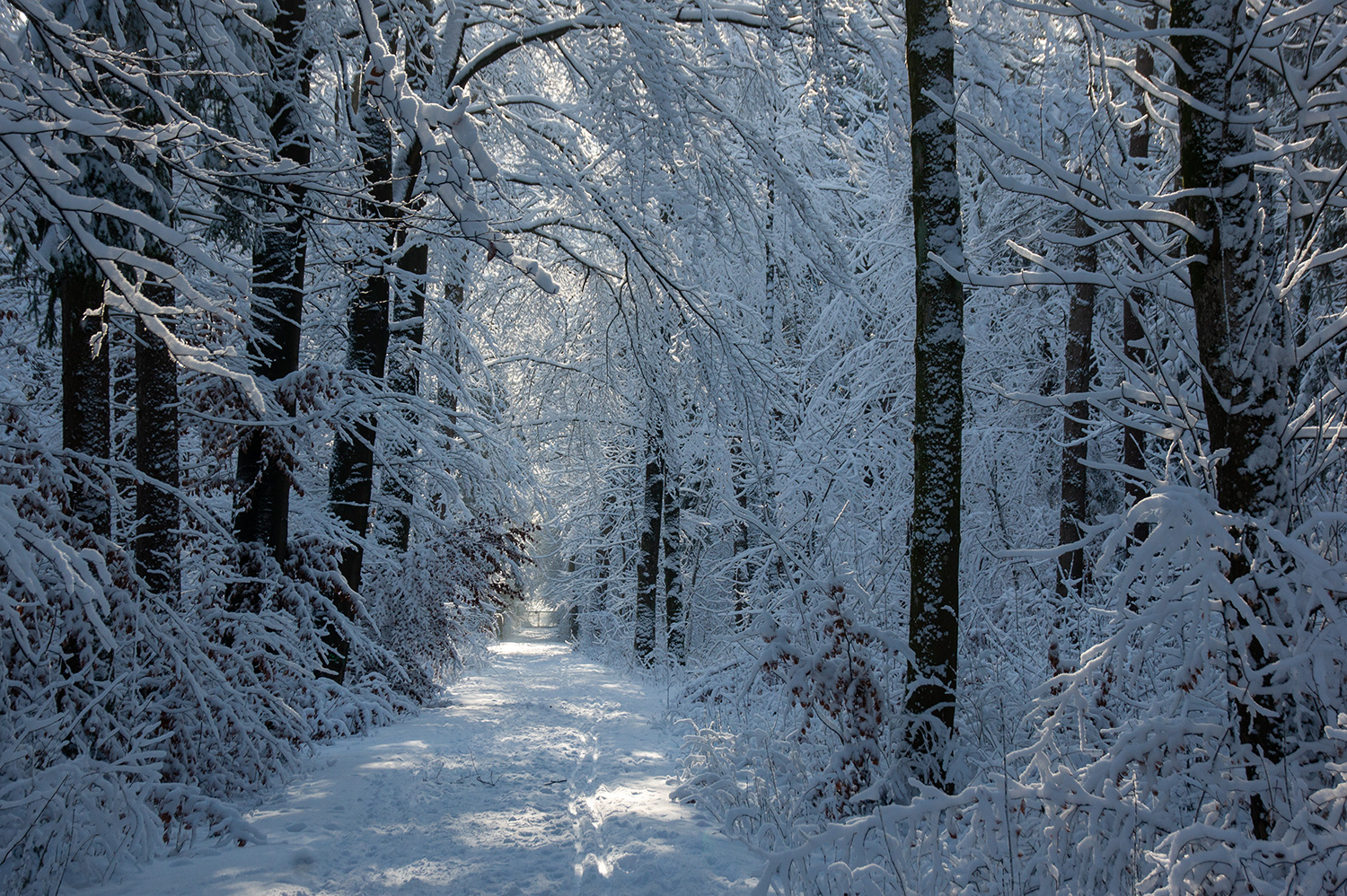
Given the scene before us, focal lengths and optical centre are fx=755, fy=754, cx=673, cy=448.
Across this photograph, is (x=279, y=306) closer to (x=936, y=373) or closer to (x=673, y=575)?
(x=936, y=373)

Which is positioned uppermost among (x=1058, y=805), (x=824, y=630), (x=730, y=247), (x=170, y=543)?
(x=730, y=247)

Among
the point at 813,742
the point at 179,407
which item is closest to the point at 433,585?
the point at 179,407

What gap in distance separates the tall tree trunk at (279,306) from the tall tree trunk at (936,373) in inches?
224

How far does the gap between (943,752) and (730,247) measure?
535 centimetres

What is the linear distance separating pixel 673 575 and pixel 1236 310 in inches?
629

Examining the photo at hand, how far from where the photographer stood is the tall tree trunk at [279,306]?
7.41 meters

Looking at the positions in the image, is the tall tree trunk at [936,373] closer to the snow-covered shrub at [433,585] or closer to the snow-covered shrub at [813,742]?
the snow-covered shrub at [813,742]

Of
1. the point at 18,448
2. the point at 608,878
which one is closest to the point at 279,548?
the point at 18,448

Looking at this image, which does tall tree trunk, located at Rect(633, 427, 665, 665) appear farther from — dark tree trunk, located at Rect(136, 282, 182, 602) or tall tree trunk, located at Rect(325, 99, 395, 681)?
dark tree trunk, located at Rect(136, 282, 182, 602)

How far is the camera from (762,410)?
7605 millimetres

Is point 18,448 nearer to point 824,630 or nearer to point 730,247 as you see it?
point 824,630

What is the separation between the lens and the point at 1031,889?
364 cm

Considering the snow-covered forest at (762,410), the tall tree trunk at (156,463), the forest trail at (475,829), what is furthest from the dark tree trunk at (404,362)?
the forest trail at (475,829)

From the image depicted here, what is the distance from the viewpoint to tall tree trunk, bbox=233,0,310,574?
292 inches
